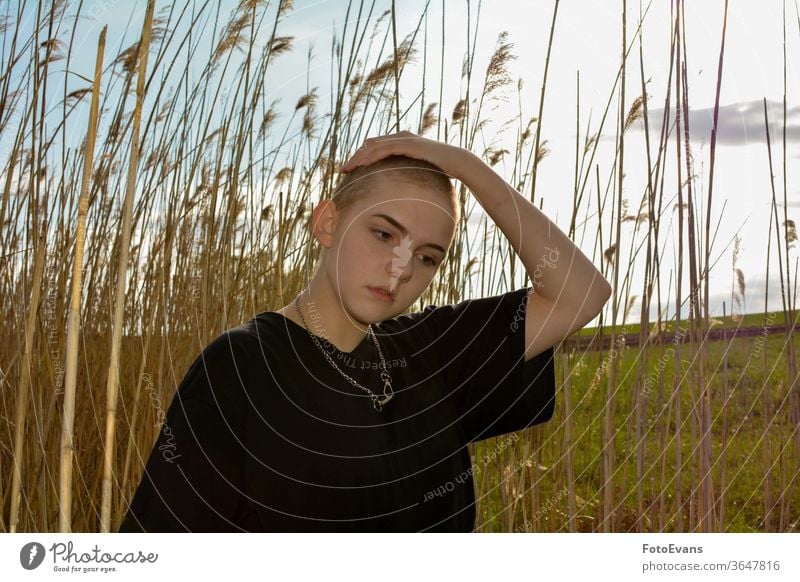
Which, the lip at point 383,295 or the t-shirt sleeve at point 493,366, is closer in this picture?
the lip at point 383,295

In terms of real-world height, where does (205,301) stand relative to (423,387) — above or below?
above

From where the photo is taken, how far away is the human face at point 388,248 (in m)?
1.21

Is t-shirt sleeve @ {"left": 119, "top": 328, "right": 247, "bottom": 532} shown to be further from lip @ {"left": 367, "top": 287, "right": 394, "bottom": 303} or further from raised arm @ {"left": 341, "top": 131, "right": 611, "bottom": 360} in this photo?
raised arm @ {"left": 341, "top": 131, "right": 611, "bottom": 360}

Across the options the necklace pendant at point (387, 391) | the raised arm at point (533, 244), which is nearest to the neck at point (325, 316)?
the necklace pendant at point (387, 391)

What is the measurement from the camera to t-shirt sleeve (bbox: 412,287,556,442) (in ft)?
4.64

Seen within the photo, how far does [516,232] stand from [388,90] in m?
0.51

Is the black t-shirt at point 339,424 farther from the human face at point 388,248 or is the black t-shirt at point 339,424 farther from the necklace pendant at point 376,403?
the human face at point 388,248

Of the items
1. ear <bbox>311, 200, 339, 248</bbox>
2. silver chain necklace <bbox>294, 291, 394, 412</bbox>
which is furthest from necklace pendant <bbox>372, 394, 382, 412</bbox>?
ear <bbox>311, 200, 339, 248</bbox>

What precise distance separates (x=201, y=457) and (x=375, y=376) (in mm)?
347

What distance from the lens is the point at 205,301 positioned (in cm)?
155

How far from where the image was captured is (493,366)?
142 centimetres

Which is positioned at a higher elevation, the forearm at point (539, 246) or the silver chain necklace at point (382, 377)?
the forearm at point (539, 246)
